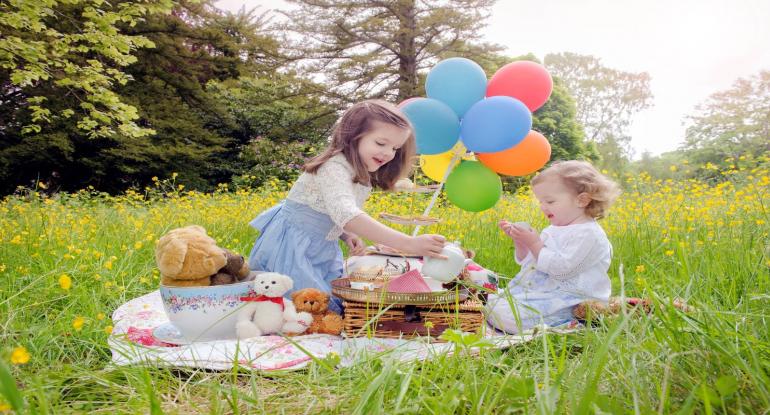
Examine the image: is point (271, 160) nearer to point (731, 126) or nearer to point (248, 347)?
point (248, 347)

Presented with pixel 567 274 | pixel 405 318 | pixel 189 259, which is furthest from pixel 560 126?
pixel 189 259

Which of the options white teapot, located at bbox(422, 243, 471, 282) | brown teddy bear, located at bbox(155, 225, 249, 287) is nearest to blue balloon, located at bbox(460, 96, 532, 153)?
white teapot, located at bbox(422, 243, 471, 282)

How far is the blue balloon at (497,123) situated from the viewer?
8.55 feet

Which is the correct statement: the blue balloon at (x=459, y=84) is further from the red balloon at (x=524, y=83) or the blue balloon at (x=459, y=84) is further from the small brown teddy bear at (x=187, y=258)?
the small brown teddy bear at (x=187, y=258)

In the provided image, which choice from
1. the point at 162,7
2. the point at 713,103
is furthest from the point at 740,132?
the point at 162,7

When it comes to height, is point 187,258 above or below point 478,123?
below

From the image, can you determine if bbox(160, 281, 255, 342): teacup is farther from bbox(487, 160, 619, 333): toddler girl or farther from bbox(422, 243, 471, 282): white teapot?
bbox(487, 160, 619, 333): toddler girl

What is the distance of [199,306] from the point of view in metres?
2.09

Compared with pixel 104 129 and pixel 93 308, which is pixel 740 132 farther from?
pixel 93 308

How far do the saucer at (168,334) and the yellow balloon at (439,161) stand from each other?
1.63 meters

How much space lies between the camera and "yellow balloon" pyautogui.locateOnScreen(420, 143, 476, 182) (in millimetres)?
3000

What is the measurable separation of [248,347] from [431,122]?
1553 millimetres

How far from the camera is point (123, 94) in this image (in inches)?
439

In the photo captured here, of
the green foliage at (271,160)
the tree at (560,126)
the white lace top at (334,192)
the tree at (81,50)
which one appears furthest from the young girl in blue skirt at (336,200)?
the tree at (560,126)
